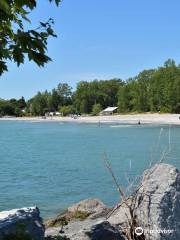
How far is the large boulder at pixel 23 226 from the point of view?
597 centimetres

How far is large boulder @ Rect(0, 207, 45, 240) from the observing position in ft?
19.6

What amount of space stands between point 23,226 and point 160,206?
10.3ft

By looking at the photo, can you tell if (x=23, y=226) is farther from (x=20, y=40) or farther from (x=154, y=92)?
(x=154, y=92)

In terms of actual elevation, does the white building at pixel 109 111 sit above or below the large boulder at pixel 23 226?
above

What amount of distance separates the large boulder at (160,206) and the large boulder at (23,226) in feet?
6.68

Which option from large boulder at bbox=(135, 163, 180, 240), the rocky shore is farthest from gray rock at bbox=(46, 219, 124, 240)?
large boulder at bbox=(135, 163, 180, 240)

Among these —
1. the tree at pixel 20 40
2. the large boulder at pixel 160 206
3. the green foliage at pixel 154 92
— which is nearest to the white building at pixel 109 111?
the green foliage at pixel 154 92

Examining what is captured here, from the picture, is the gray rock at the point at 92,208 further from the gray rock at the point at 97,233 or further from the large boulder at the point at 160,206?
the gray rock at the point at 97,233

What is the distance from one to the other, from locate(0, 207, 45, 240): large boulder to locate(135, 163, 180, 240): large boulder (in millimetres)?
2037

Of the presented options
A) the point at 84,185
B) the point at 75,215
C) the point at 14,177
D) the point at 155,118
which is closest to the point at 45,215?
the point at 75,215

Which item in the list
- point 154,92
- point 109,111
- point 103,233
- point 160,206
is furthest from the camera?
point 109,111

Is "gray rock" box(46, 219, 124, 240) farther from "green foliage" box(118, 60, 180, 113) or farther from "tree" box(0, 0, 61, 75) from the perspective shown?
"green foliage" box(118, 60, 180, 113)

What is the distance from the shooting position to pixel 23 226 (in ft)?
19.7

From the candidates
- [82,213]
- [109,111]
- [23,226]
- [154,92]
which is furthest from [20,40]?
[109,111]
